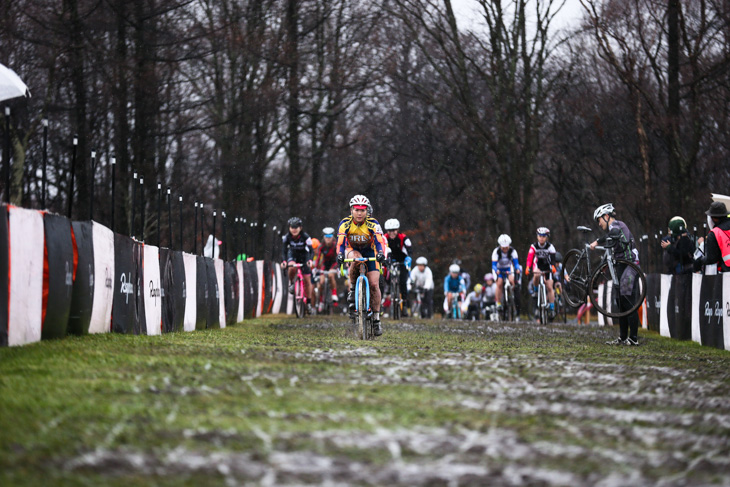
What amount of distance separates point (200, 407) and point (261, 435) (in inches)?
41.0

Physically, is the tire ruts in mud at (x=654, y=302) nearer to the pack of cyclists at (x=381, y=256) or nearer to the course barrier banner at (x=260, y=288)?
the pack of cyclists at (x=381, y=256)

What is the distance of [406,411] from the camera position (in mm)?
6660

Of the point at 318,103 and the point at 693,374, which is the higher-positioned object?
the point at 318,103

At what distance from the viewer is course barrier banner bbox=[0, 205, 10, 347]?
9.93 m

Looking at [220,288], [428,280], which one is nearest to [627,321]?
[220,288]

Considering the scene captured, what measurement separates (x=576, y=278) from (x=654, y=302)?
5945mm

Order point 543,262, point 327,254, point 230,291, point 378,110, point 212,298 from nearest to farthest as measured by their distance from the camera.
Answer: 1. point 212,298
2. point 230,291
3. point 543,262
4. point 327,254
5. point 378,110

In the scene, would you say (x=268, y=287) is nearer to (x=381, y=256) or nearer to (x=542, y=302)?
(x=542, y=302)

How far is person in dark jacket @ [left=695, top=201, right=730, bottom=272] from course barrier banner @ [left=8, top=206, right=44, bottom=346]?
28.2 feet

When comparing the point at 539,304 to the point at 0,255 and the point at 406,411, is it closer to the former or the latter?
the point at 0,255

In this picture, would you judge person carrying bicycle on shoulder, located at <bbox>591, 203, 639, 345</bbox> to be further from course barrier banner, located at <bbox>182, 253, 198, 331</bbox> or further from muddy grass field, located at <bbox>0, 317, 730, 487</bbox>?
course barrier banner, located at <bbox>182, 253, 198, 331</bbox>

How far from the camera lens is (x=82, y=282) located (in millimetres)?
12250

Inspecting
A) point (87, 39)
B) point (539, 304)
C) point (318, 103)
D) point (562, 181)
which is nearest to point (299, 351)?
point (539, 304)

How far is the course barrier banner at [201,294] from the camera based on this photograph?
1846 centimetres
